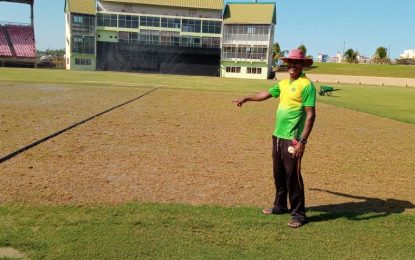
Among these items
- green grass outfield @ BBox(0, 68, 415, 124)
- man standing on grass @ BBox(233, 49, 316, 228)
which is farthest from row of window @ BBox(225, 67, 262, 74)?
man standing on grass @ BBox(233, 49, 316, 228)

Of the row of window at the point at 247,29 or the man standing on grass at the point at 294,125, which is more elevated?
the row of window at the point at 247,29

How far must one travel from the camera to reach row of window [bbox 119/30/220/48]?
6725 cm

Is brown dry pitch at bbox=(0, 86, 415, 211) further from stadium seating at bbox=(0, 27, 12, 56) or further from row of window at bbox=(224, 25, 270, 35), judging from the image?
stadium seating at bbox=(0, 27, 12, 56)

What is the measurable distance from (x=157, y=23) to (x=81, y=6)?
13005mm

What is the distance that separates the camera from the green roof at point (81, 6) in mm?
67375

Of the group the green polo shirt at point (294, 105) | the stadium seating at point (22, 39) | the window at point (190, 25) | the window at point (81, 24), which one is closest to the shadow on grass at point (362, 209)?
the green polo shirt at point (294, 105)

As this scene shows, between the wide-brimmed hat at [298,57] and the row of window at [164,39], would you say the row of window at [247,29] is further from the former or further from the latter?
the wide-brimmed hat at [298,57]

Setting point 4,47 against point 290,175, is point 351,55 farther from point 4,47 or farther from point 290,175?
point 290,175

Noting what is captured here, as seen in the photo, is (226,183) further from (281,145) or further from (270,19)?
(270,19)

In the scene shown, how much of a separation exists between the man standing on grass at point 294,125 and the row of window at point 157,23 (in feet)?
215

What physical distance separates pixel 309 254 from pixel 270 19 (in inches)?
2625

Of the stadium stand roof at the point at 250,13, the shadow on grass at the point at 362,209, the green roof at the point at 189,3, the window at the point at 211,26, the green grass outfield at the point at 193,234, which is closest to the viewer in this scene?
the green grass outfield at the point at 193,234

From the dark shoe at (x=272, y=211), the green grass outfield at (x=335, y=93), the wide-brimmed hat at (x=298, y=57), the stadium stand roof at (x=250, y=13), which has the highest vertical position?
the stadium stand roof at (x=250, y=13)

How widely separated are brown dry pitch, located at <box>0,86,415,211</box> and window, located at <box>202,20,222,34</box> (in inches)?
2265
